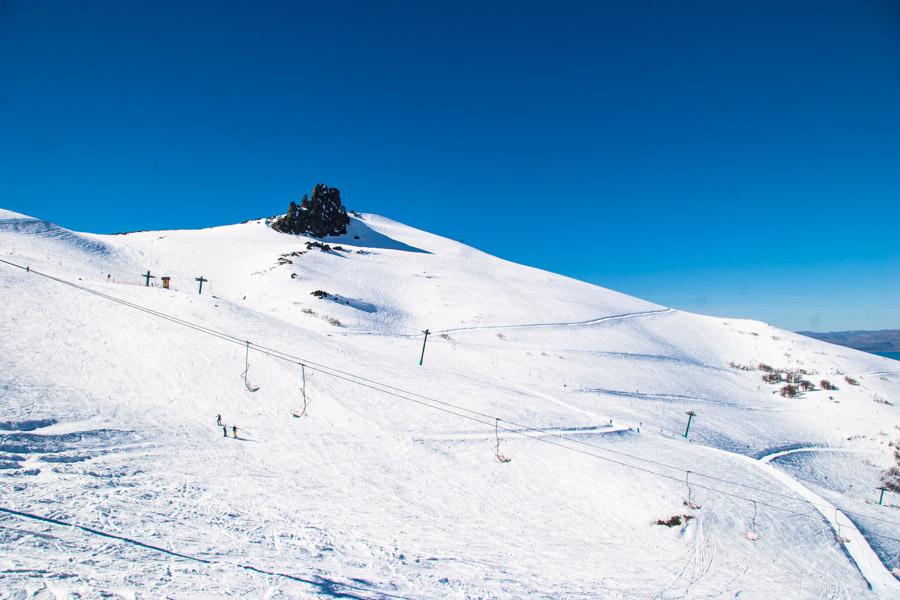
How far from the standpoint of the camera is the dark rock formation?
75.2m

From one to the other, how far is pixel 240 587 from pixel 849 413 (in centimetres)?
4355

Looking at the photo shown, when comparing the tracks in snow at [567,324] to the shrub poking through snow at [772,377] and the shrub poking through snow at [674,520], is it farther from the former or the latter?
the shrub poking through snow at [674,520]

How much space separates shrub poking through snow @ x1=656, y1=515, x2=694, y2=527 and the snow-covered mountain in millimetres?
133

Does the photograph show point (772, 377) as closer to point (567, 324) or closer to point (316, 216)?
point (567, 324)

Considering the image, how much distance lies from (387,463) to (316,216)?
6621 centimetres

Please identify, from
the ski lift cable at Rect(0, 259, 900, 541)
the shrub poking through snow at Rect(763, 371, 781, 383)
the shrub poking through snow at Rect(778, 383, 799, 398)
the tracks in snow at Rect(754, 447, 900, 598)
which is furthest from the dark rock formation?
the tracks in snow at Rect(754, 447, 900, 598)

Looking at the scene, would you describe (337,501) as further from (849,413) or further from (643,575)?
(849,413)

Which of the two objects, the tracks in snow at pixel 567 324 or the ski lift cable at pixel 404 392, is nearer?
the ski lift cable at pixel 404 392

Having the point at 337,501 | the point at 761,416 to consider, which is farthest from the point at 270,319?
the point at 761,416

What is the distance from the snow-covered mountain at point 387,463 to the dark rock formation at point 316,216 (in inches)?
1457

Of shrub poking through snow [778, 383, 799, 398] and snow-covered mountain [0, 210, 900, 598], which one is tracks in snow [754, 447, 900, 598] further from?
shrub poking through snow [778, 383, 799, 398]

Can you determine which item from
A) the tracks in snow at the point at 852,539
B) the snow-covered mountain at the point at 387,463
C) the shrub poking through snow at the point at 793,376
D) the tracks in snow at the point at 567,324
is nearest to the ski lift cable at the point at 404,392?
the snow-covered mountain at the point at 387,463

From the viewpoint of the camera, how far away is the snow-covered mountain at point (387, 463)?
29.9ft

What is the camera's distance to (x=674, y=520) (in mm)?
15484
